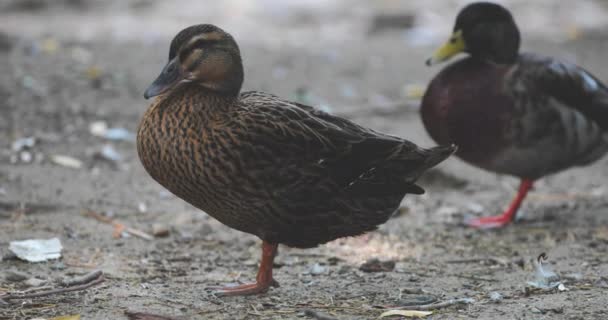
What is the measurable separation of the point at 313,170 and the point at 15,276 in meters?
1.39

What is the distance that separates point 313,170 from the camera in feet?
13.0

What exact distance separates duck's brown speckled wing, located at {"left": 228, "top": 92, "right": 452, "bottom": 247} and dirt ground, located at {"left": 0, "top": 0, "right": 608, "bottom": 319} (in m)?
0.33

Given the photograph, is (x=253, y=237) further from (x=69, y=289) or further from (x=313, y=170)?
(x=69, y=289)

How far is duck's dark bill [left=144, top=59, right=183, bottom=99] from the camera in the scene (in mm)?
3801

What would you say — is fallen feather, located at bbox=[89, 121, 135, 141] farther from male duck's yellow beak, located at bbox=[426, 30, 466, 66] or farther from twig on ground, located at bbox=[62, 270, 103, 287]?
twig on ground, located at bbox=[62, 270, 103, 287]

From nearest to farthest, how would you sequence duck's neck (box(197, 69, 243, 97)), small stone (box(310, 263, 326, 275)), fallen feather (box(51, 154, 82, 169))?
duck's neck (box(197, 69, 243, 97)) < small stone (box(310, 263, 326, 275)) < fallen feather (box(51, 154, 82, 169))

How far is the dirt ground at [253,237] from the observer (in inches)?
156

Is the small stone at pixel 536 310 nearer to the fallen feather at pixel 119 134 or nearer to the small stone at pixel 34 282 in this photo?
the small stone at pixel 34 282

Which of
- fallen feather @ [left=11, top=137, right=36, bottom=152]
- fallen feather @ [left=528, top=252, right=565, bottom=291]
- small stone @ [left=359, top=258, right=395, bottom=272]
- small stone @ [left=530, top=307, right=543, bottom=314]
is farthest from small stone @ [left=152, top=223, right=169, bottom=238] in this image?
small stone @ [left=530, top=307, right=543, bottom=314]

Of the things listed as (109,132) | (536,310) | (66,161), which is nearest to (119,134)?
(109,132)

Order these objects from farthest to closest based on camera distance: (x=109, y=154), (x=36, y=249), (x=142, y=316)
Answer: (x=109, y=154) → (x=36, y=249) → (x=142, y=316)

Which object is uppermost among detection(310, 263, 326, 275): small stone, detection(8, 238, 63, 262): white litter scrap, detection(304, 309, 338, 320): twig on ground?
detection(304, 309, 338, 320): twig on ground

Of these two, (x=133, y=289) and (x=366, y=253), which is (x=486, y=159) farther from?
(x=133, y=289)

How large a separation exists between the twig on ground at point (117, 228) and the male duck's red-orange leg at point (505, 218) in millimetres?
2014
